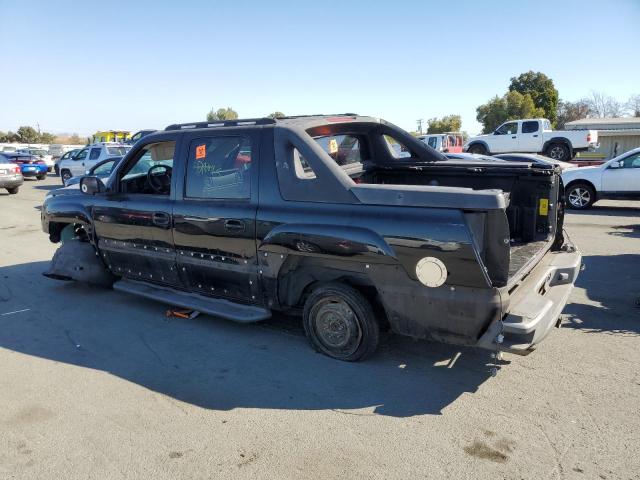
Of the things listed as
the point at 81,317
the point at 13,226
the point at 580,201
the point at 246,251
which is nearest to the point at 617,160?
the point at 580,201

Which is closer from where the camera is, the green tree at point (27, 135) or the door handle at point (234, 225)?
the door handle at point (234, 225)

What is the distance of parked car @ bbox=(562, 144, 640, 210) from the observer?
12.5 meters

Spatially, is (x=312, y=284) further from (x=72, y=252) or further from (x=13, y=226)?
(x=13, y=226)

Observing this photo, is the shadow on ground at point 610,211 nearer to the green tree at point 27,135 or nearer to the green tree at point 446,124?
the green tree at point 446,124

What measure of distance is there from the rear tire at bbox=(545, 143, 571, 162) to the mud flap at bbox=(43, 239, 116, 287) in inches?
842

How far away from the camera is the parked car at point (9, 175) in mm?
18188

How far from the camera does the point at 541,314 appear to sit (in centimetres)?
335

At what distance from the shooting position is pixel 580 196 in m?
13.1

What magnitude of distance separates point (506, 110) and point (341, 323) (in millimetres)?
41956

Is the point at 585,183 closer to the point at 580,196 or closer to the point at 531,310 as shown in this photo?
the point at 580,196

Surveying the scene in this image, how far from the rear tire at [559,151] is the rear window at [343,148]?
20059 millimetres

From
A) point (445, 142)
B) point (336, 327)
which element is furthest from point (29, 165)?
point (336, 327)

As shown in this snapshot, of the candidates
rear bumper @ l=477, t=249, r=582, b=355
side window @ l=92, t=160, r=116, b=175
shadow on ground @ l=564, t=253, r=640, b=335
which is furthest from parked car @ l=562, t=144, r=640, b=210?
side window @ l=92, t=160, r=116, b=175

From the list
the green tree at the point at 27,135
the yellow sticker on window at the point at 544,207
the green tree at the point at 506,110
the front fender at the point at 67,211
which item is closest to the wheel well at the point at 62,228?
the front fender at the point at 67,211
